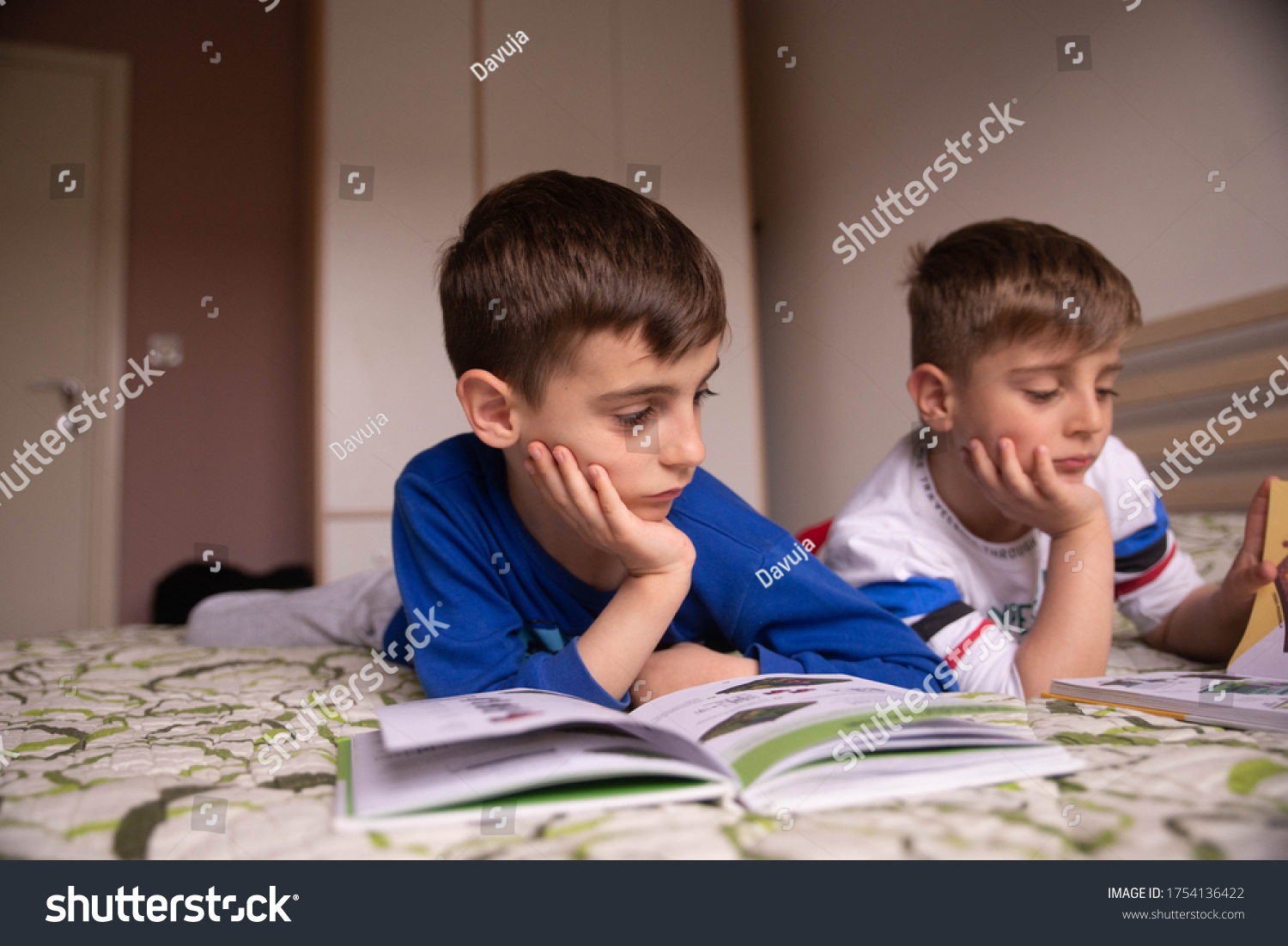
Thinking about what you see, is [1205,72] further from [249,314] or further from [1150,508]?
[249,314]

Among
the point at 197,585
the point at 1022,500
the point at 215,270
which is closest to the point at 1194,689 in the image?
the point at 1022,500

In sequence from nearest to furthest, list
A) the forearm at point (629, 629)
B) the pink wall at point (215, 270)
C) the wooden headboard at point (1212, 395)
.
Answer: the forearm at point (629, 629)
the wooden headboard at point (1212, 395)
the pink wall at point (215, 270)

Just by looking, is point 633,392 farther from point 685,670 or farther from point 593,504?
point 685,670

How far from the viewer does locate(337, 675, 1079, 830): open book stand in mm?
369

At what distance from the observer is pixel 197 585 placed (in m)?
1.99

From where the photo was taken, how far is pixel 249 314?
2641mm

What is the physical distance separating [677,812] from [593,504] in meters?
0.32

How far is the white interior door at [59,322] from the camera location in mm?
2363

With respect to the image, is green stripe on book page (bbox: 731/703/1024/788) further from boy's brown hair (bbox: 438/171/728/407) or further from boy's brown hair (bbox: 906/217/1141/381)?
boy's brown hair (bbox: 906/217/1141/381)

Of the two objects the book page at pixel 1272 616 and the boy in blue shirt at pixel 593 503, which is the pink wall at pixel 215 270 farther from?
the book page at pixel 1272 616

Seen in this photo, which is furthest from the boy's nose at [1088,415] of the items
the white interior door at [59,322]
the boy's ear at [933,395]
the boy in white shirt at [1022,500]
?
the white interior door at [59,322]

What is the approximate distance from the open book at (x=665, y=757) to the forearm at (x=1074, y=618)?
0.91 ft
